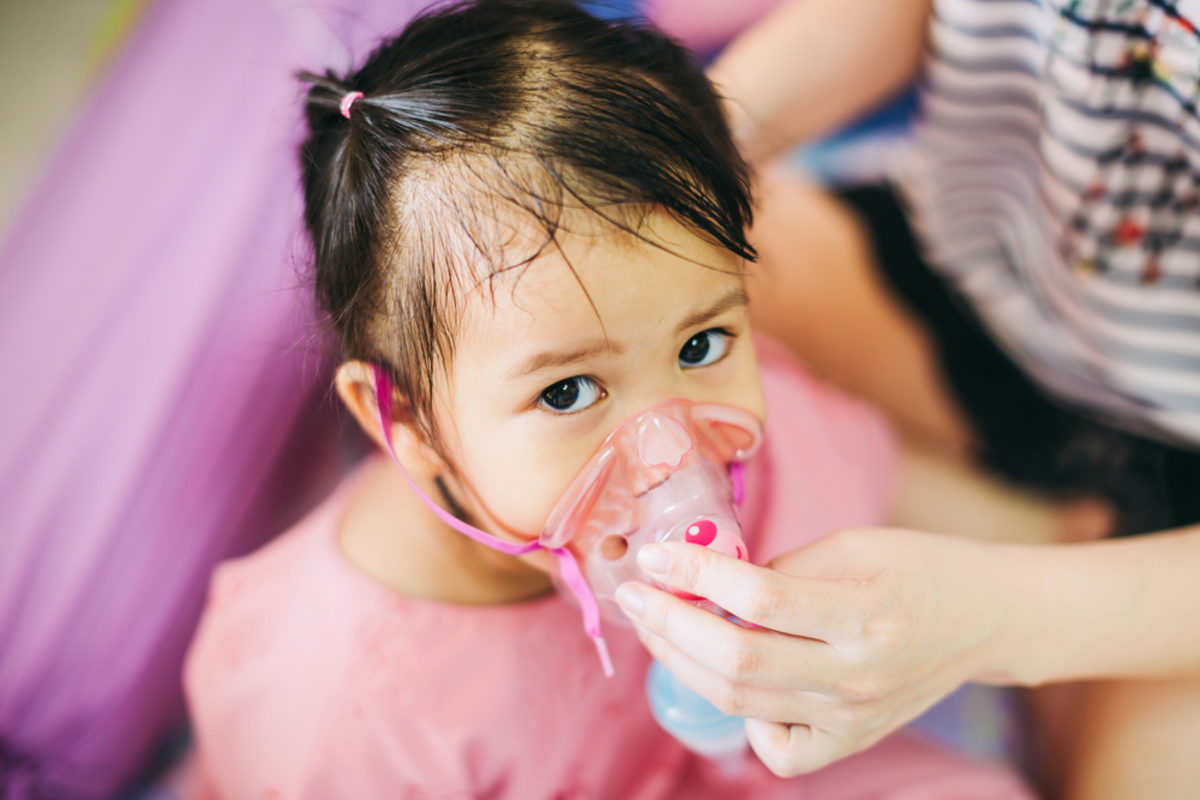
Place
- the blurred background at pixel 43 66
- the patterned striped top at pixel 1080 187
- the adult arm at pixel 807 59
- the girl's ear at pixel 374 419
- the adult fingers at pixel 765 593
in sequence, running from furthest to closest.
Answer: the blurred background at pixel 43 66, the adult arm at pixel 807 59, the patterned striped top at pixel 1080 187, the girl's ear at pixel 374 419, the adult fingers at pixel 765 593

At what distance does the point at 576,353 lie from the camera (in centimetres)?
72

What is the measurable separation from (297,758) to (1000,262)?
1.20 m

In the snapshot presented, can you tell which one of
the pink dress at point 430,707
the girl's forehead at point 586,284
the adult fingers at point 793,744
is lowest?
the pink dress at point 430,707

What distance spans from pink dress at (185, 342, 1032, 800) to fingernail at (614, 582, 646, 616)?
339 mm

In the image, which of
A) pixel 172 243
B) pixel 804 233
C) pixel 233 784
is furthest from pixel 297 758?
pixel 804 233

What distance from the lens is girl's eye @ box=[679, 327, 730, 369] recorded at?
0.81m

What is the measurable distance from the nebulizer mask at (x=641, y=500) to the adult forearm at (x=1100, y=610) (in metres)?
0.30

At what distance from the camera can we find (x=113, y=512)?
3.99ft

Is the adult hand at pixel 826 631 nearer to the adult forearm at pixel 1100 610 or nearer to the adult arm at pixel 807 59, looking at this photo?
the adult forearm at pixel 1100 610

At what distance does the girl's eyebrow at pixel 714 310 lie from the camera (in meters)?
0.75

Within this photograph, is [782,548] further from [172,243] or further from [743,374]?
[172,243]

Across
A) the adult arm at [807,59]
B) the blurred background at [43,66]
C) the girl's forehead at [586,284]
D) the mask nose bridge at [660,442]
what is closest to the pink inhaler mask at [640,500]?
the mask nose bridge at [660,442]

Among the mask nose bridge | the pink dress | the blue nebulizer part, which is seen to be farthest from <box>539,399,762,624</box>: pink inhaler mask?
the pink dress

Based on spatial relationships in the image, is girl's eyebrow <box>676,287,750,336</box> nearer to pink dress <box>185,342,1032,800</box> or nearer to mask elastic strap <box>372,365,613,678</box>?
mask elastic strap <box>372,365,613,678</box>
